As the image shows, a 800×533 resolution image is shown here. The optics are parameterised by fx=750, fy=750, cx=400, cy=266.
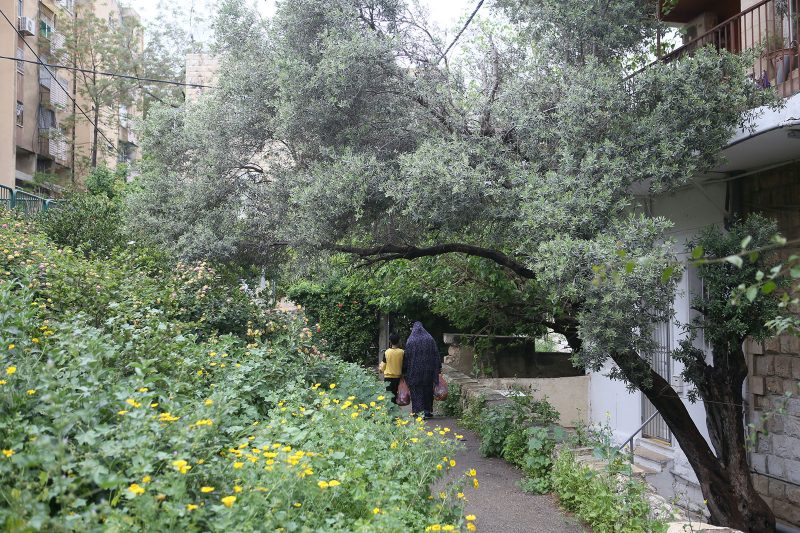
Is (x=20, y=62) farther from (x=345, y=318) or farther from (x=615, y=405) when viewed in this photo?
(x=615, y=405)

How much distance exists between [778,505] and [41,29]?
3304 centimetres

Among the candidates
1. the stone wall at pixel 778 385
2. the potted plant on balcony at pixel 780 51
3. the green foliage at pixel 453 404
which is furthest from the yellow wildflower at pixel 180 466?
the green foliage at pixel 453 404

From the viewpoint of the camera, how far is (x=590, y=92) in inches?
272

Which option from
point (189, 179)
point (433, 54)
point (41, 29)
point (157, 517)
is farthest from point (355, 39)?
point (41, 29)

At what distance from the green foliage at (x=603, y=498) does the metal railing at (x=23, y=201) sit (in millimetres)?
14794

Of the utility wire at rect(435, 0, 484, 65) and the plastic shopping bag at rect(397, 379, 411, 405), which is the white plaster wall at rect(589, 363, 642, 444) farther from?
the utility wire at rect(435, 0, 484, 65)

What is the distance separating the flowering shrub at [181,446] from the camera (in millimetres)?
3197

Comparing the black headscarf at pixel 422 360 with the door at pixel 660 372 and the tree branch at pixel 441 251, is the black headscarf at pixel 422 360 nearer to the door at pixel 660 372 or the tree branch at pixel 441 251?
the tree branch at pixel 441 251

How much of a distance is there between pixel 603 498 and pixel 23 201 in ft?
55.6

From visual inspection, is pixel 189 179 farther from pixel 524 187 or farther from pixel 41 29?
pixel 41 29

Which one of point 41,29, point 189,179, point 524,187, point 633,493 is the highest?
point 41,29

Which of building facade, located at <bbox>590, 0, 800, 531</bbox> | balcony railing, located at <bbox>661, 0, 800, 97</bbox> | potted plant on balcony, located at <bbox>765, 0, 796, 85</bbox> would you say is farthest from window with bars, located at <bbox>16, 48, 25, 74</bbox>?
potted plant on balcony, located at <bbox>765, 0, 796, 85</bbox>

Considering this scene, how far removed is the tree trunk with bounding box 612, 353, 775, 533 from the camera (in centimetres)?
720

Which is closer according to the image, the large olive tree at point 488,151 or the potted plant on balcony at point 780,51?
the large olive tree at point 488,151
